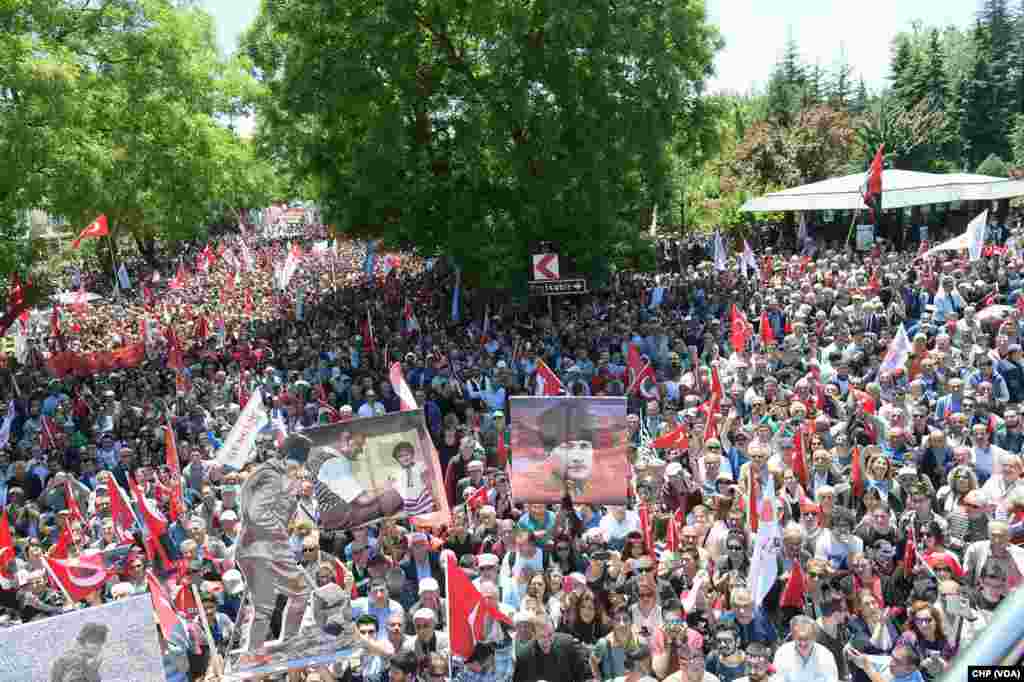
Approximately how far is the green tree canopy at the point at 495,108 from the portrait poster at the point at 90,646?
1361 cm

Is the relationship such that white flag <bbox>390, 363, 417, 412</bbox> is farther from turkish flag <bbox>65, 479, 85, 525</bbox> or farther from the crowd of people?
turkish flag <bbox>65, 479, 85, 525</bbox>

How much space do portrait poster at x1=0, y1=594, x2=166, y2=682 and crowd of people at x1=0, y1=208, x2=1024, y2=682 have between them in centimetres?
82

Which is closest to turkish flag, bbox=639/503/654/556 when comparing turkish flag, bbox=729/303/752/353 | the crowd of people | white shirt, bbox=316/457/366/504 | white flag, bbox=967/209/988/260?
the crowd of people

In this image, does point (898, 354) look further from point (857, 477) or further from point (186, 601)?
point (186, 601)

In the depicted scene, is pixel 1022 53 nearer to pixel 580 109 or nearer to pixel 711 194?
pixel 711 194

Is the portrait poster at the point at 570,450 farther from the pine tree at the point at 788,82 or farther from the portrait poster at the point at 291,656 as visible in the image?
the pine tree at the point at 788,82

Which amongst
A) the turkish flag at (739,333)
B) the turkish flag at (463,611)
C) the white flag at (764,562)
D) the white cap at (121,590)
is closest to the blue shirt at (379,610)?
the turkish flag at (463,611)

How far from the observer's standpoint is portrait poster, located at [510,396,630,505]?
8.05 m

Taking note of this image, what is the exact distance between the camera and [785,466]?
329 inches

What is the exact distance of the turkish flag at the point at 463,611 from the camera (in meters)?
6.29

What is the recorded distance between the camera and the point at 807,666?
5547mm

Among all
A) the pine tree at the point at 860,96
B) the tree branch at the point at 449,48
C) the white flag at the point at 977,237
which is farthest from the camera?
the pine tree at the point at 860,96

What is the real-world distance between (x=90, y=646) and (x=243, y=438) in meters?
4.71

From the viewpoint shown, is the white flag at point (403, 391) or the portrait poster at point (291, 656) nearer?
the portrait poster at point (291, 656)
